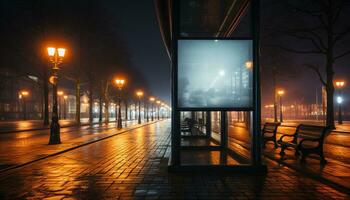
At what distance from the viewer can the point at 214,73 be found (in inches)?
344

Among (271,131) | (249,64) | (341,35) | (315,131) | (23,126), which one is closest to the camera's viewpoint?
(249,64)

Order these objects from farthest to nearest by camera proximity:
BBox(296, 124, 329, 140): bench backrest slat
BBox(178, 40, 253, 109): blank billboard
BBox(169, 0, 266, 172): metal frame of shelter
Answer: BBox(296, 124, 329, 140): bench backrest slat → BBox(178, 40, 253, 109): blank billboard → BBox(169, 0, 266, 172): metal frame of shelter

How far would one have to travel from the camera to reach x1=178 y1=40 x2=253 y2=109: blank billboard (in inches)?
336

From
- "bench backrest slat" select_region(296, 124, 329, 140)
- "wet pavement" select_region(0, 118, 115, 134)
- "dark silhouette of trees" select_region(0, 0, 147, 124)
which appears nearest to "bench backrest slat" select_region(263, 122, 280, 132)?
"bench backrest slat" select_region(296, 124, 329, 140)

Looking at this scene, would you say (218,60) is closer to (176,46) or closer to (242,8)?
(176,46)

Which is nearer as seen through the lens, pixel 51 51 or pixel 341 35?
pixel 51 51

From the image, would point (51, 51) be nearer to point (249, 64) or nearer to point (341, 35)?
point (249, 64)

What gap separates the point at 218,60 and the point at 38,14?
2893 cm

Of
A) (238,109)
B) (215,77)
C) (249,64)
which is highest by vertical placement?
(249,64)

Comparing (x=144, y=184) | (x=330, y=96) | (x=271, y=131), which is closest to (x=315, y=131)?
(x=271, y=131)

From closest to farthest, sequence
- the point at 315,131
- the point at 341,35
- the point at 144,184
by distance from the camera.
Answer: the point at 144,184
the point at 315,131
the point at 341,35

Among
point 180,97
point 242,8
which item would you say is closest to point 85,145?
point 180,97

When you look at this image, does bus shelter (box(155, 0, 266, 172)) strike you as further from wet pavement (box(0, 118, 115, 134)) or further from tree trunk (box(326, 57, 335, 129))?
wet pavement (box(0, 118, 115, 134))

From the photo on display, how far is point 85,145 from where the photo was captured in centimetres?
1677
